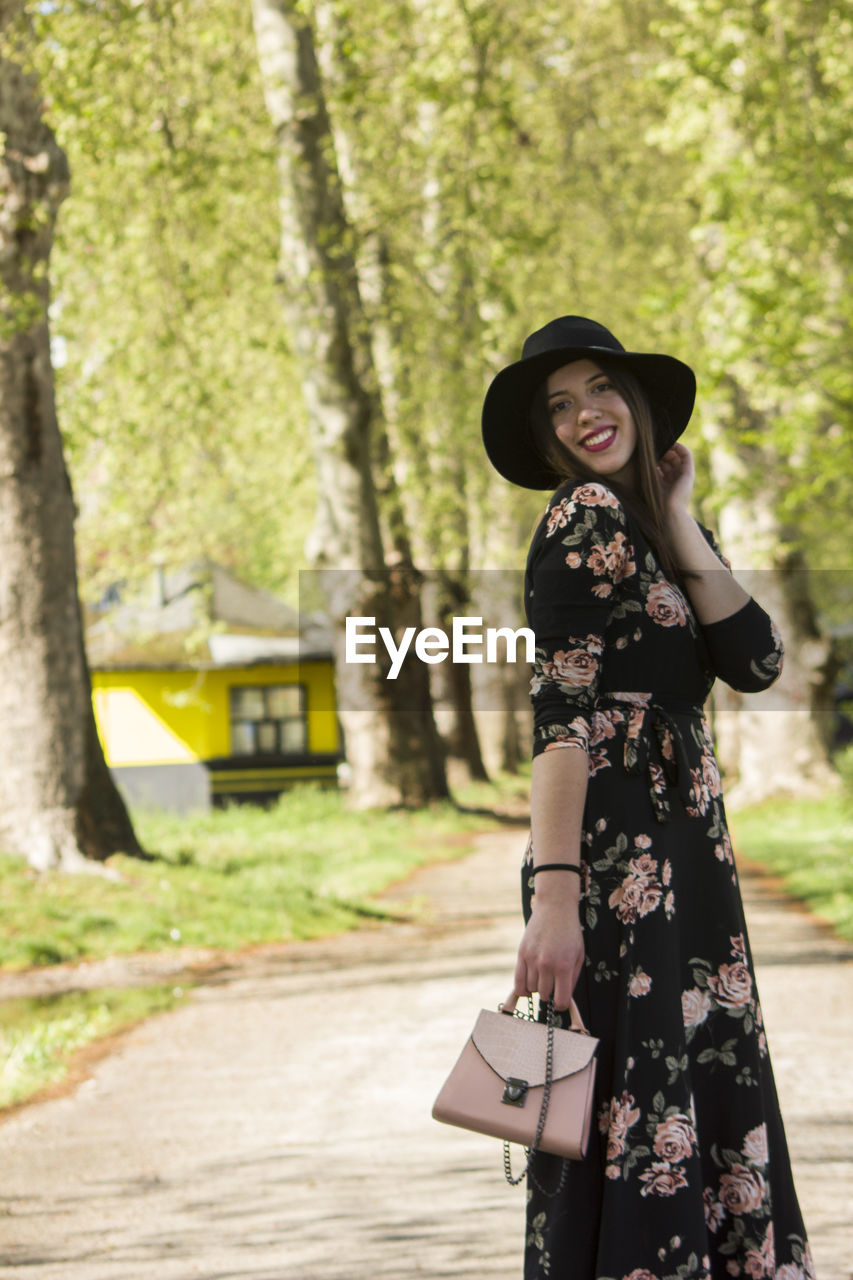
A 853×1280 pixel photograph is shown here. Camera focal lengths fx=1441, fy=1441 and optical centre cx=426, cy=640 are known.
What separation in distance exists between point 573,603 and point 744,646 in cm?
45

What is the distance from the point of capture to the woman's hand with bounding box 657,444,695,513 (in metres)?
3.21

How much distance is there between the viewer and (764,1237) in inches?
115

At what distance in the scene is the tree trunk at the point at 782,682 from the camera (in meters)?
18.7

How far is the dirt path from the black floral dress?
1.36m

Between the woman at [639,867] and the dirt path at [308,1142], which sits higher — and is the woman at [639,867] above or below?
above

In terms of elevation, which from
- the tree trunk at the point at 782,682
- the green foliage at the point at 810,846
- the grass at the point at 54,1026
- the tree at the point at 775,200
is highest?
the tree at the point at 775,200

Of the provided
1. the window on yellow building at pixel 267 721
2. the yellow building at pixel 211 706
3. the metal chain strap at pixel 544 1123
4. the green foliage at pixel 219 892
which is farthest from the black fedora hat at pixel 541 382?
the window on yellow building at pixel 267 721

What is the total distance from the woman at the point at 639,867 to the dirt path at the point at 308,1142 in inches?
54.9

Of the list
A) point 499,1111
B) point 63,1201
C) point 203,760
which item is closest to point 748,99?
point 63,1201

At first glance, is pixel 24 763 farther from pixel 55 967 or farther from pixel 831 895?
pixel 831 895

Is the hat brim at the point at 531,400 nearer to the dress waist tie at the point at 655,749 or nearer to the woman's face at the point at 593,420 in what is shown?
the woman's face at the point at 593,420

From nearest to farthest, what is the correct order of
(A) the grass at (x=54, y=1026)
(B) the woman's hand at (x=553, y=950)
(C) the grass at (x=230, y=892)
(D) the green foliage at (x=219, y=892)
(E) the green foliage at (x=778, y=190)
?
(B) the woman's hand at (x=553, y=950) → (A) the grass at (x=54, y=1026) → (C) the grass at (x=230, y=892) → (D) the green foliage at (x=219, y=892) → (E) the green foliage at (x=778, y=190)

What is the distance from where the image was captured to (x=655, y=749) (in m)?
3.00

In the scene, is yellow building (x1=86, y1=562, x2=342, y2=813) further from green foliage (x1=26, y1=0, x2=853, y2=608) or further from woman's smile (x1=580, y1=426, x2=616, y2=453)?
woman's smile (x1=580, y1=426, x2=616, y2=453)
